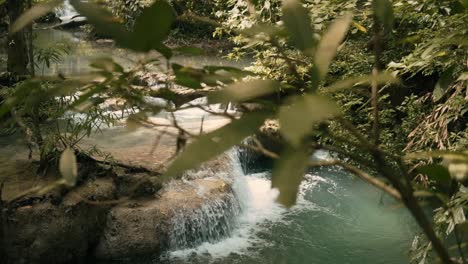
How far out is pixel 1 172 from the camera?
5316 millimetres

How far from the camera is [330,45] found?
0.46 meters

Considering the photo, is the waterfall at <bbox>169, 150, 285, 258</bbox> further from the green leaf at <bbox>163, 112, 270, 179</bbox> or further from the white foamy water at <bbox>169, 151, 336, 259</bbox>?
the green leaf at <bbox>163, 112, 270, 179</bbox>

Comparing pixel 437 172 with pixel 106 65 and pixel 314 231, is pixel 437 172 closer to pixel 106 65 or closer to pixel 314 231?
pixel 106 65

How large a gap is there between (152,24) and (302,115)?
19cm

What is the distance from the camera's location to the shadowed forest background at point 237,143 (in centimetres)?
47

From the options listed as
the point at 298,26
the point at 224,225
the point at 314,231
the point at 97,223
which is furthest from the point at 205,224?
the point at 298,26

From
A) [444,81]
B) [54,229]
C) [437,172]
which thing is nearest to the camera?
[437,172]

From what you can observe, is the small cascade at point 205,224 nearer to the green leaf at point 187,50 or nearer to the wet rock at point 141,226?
the wet rock at point 141,226

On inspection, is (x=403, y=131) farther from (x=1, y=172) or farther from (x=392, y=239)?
(x=1, y=172)

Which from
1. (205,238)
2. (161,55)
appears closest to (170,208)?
(205,238)

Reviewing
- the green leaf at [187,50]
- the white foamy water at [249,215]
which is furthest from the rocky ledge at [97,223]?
the green leaf at [187,50]

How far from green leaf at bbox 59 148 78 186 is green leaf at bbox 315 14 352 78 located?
0.29 meters

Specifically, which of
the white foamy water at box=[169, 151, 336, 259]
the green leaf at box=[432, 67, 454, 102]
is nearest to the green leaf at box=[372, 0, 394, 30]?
the green leaf at box=[432, 67, 454, 102]

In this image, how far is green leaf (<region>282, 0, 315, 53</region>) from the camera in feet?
1.52
